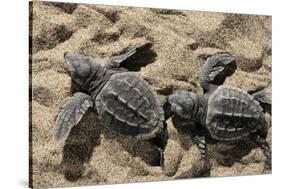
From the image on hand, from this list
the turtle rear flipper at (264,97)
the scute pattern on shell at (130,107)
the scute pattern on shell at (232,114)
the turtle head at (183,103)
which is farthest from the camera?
the turtle rear flipper at (264,97)

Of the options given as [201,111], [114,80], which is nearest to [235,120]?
[201,111]

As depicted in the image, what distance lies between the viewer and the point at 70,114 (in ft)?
12.0

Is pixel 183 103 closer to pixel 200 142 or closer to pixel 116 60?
pixel 200 142

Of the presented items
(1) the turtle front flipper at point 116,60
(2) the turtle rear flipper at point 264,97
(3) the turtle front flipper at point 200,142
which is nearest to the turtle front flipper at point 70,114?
(1) the turtle front flipper at point 116,60

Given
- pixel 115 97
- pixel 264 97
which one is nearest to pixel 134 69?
pixel 115 97

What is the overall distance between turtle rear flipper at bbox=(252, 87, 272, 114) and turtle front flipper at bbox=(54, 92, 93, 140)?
1313 mm

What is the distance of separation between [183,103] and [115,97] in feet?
1.59

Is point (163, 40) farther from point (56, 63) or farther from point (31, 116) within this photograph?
point (31, 116)

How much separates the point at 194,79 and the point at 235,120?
1.31ft

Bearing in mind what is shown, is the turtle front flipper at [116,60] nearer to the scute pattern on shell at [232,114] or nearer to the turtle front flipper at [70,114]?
the turtle front flipper at [70,114]

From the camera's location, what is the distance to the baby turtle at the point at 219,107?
4.02 meters

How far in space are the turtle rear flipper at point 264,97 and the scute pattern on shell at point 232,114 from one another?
94mm

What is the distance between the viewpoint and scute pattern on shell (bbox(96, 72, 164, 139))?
379 cm

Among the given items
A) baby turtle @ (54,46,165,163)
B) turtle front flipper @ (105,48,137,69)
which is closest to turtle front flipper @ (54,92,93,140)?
baby turtle @ (54,46,165,163)
